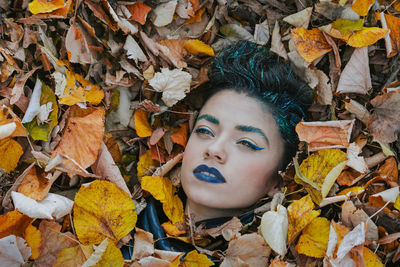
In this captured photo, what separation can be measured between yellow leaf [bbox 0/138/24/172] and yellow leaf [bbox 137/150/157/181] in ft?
1.88

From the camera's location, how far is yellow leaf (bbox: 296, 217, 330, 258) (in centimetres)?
179

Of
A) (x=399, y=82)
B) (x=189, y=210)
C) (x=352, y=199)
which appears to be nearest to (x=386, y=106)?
(x=399, y=82)

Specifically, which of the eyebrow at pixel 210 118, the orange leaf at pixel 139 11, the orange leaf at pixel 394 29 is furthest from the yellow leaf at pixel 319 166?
the orange leaf at pixel 139 11

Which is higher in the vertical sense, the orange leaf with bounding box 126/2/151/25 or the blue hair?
the orange leaf with bounding box 126/2/151/25

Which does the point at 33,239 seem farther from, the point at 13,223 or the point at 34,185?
the point at 34,185

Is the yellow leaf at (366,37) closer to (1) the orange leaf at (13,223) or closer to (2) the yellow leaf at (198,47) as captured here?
(2) the yellow leaf at (198,47)

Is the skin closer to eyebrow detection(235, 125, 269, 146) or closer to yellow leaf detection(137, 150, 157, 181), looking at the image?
eyebrow detection(235, 125, 269, 146)

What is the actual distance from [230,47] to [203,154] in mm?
619

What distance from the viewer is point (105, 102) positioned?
2188 mm

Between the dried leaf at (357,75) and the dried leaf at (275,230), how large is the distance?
717mm

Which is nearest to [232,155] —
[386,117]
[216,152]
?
[216,152]

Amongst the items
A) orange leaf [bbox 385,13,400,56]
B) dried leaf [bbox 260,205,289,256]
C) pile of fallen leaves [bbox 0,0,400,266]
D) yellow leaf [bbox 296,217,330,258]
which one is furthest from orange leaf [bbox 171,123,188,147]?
orange leaf [bbox 385,13,400,56]

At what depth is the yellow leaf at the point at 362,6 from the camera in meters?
2.09

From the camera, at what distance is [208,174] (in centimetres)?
198
